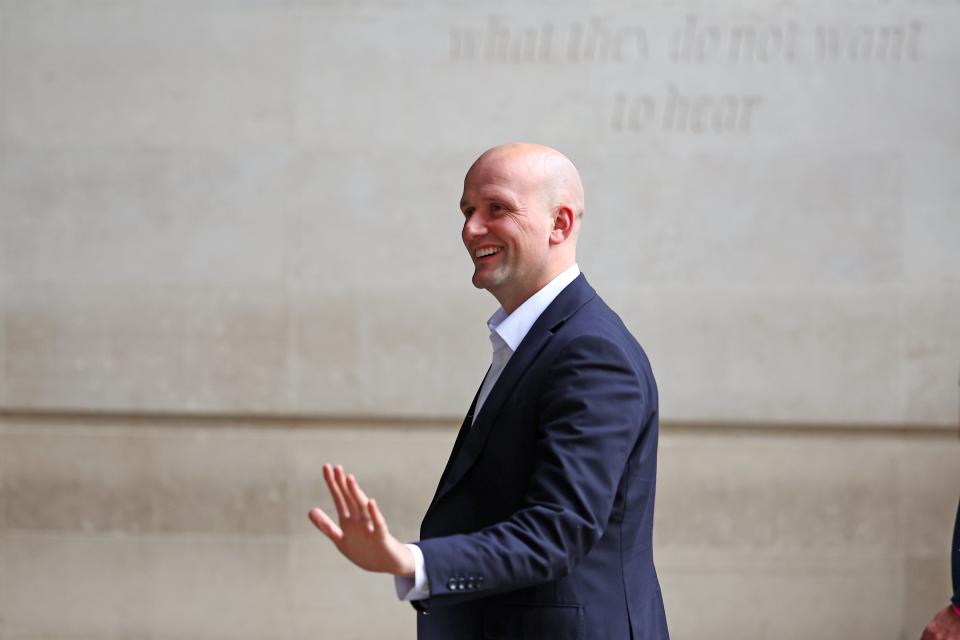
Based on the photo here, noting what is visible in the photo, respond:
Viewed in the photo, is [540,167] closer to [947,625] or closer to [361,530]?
[361,530]

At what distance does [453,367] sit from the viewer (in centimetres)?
586

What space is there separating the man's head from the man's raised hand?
0.63 meters

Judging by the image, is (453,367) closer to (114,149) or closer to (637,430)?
(114,149)

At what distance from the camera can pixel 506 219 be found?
92.6 inches

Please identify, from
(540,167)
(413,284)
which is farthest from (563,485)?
(413,284)

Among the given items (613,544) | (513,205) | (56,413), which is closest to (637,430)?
(613,544)

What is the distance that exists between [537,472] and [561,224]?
583 mm

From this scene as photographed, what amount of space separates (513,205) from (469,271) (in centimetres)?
352

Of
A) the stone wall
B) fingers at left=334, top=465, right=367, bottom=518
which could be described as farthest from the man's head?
the stone wall

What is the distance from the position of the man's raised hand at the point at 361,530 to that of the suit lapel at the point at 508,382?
352 millimetres

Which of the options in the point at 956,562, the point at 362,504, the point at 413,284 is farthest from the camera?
the point at 413,284

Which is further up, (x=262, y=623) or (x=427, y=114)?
(x=427, y=114)

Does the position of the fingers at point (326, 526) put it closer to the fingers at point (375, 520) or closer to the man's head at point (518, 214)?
the fingers at point (375, 520)

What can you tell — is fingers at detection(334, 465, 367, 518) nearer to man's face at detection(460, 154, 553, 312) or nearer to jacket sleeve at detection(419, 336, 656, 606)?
jacket sleeve at detection(419, 336, 656, 606)
